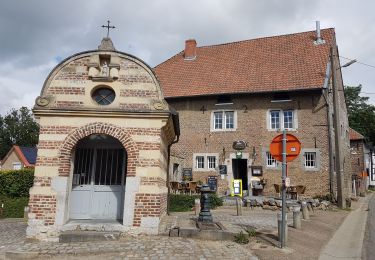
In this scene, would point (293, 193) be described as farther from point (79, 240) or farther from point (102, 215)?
point (79, 240)

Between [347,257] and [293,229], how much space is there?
251 cm

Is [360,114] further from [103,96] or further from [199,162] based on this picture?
[103,96]

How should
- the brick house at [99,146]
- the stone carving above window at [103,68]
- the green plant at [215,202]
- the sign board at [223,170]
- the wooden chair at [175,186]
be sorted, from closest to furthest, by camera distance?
the brick house at [99,146] < the stone carving above window at [103,68] < the green plant at [215,202] < the wooden chair at [175,186] < the sign board at [223,170]

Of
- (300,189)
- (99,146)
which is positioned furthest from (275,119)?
(99,146)

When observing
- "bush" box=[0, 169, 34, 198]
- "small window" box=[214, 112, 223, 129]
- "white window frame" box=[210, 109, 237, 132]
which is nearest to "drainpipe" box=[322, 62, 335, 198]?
"white window frame" box=[210, 109, 237, 132]

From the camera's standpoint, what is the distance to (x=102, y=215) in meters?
8.97

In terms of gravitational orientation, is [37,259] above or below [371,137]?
below

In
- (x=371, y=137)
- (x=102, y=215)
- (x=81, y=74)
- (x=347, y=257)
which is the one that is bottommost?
(x=347, y=257)

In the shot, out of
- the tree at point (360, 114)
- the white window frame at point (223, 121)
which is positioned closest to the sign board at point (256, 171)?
the white window frame at point (223, 121)

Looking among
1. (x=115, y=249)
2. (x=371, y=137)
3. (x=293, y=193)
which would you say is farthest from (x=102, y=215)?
(x=371, y=137)

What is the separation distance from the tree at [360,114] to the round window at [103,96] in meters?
41.9

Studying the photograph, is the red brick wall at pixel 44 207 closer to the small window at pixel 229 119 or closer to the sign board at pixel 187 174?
the sign board at pixel 187 174

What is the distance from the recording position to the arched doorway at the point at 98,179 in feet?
29.4

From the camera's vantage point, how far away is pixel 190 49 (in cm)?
2533
